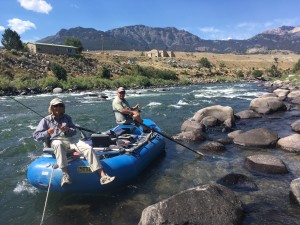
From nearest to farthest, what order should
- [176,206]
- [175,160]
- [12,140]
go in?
1. [176,206]
2. [175,160]
3. [12,140]

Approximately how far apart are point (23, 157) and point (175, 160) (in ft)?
19.4

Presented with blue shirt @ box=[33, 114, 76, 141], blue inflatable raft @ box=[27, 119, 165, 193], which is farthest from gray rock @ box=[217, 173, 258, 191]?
blue shirt @ box=[33, 114, 76, 141]

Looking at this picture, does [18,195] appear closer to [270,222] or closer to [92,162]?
[92,162]

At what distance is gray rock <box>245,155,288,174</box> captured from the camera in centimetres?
1019

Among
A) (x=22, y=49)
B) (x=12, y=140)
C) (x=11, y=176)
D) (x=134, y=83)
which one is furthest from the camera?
(x=22, y=49)

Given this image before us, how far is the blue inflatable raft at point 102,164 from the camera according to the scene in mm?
8297

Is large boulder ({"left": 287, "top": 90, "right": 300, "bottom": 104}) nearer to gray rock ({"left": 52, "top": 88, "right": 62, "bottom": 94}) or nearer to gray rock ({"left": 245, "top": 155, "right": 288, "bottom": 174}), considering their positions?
gray rock ({"left": 245, "top": 155, "right": 288, "bottom": 174})

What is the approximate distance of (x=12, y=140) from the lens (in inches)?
610

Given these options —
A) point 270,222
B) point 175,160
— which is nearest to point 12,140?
point 175,160

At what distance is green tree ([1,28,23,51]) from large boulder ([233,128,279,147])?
77.2 metres

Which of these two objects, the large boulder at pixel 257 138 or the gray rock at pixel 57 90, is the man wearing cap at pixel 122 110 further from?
the gray rock at pixel 57 90

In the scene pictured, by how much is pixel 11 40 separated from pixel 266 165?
85.6 metres

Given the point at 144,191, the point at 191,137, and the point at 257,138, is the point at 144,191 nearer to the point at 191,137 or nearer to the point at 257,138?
the point at 191,137

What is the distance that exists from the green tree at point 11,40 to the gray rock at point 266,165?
79828 mm
